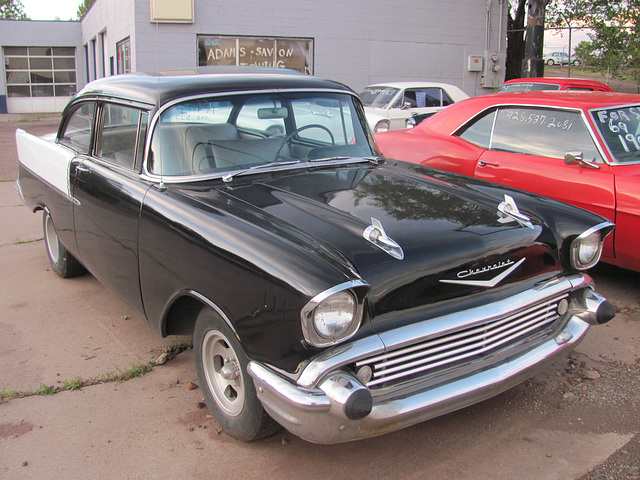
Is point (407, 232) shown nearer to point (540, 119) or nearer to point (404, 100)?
point (540, 119)

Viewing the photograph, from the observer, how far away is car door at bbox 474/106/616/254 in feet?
14.5

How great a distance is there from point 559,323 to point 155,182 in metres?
2.18

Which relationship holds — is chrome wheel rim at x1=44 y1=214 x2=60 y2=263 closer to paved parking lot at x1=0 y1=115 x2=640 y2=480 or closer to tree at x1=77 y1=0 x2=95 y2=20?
paved parking lot at x1=0 y1=115 x2=640 y2=480

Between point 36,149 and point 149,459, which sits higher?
point 36,149

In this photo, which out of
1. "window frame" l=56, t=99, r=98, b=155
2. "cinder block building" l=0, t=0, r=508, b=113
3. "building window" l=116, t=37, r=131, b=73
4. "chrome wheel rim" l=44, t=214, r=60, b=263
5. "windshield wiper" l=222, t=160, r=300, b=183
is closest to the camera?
"windshield wiper" l=222, t=160, r=300, b=183

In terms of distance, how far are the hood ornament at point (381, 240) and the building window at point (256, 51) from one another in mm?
13516

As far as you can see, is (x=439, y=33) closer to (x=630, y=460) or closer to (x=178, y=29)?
(x=178, y=29)

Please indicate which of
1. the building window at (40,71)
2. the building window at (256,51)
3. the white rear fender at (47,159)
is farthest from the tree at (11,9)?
the white rear fender at (47,159)

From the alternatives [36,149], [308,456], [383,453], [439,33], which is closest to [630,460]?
[383,453]

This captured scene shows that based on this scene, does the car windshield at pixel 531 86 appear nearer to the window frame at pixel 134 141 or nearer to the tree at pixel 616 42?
the tree at pixel 616 42

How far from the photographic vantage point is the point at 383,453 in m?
2.72

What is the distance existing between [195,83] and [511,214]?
186 centimetres

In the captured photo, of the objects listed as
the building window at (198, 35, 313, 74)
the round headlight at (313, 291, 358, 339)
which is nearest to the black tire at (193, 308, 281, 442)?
the round headlight at (313, 291, 358, 339)

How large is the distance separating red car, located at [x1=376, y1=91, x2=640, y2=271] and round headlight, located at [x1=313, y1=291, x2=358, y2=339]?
9.12ft
